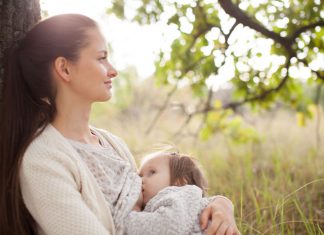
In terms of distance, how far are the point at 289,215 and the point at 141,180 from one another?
1.25m

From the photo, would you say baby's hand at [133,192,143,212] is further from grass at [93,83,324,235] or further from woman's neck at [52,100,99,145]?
grass at [93,83,324,235]

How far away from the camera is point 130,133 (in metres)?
6.05

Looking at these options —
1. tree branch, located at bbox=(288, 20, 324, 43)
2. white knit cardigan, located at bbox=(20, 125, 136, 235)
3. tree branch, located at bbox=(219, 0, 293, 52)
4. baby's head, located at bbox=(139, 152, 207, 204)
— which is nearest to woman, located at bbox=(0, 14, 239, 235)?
white knit cardigan, located at bbox=(20, 125, 136, 235)

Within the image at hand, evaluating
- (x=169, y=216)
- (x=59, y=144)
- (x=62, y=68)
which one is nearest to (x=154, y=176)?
(x=169, y=216)

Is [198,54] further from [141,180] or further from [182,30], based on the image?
[141,180]

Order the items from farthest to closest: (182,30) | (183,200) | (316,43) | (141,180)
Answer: (316,43), (182,30), (141,180), (183,200)

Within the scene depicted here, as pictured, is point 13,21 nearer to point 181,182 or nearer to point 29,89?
point 29,89

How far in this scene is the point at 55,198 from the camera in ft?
5.20

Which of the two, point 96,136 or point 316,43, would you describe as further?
point 316,43

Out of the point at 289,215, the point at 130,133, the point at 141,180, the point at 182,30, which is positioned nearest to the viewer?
the point at 141,180

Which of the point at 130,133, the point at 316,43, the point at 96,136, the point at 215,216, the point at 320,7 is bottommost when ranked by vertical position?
the point at 130,133

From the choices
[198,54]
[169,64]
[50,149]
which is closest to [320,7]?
[198,54]

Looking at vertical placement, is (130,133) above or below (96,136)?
below

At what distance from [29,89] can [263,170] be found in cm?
281
